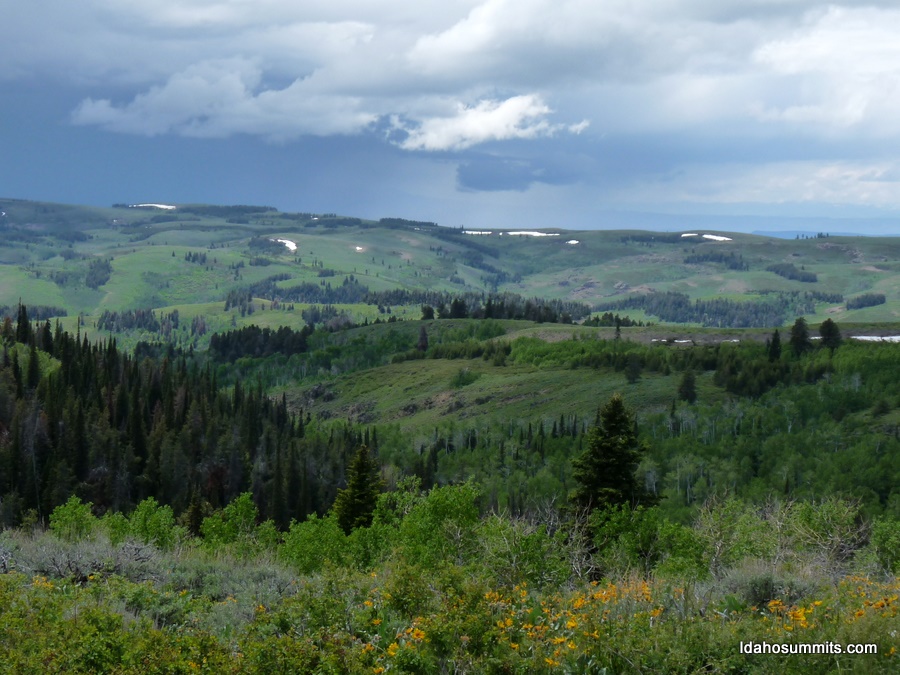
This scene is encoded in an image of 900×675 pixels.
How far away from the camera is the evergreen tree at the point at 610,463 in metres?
55.0

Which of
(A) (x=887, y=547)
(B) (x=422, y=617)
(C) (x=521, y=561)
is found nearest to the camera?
(B) (x=422, y=617)

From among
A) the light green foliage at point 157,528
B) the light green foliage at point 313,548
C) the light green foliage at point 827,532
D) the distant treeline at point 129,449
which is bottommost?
the distant treeline at point 129,449

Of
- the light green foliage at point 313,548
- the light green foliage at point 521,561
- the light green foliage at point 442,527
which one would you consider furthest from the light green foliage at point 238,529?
the light green foliage at point 521,561

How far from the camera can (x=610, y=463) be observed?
55531 millimetres

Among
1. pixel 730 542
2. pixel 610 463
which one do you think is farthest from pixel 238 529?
pixel 730 542

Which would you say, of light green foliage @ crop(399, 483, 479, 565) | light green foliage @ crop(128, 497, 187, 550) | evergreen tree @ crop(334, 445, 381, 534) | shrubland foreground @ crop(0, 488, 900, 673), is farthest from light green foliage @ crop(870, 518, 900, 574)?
light green foliage @ crop(128, 497, 187, 550)

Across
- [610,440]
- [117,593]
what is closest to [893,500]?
[610,440]

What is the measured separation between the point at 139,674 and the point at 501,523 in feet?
68.9

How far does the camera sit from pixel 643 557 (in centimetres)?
4816

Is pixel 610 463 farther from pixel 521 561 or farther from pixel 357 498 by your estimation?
pixel 357 498

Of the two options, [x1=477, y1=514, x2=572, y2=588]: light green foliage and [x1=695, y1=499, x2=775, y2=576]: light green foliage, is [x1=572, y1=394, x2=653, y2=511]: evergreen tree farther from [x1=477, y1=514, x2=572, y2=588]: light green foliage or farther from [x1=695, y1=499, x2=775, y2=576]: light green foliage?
[x1=477, y1=514, x2=572, y2=588]: light green foliage

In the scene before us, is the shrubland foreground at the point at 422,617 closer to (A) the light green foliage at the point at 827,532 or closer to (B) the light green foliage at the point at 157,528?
(A) the light green foliage at the point at 827,532

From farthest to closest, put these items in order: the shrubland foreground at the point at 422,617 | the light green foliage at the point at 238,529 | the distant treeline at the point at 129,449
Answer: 1. the distant treeline at the point at 129,449
2. the light green foliage at the point at 238,529
3. the shrubland foreground at the point at 422,617

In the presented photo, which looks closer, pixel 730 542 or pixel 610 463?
pixel 730 542
